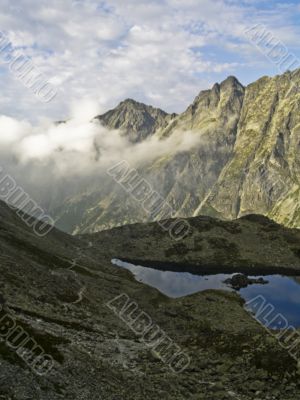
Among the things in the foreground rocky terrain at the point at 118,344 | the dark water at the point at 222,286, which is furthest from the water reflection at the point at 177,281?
the foreground rocky terrain at the point at 118,344

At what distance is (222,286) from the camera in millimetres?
162750

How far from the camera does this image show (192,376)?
6003 centimetres

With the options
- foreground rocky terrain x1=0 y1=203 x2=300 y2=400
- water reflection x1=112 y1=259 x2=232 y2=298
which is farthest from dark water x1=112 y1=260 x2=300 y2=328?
foreground rocky terrain x1=0 y1=203 x2=300 y2=400

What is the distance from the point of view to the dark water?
5394 inches

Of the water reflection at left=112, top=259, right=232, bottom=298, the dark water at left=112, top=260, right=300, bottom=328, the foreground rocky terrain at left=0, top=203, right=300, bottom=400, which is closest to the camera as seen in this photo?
the foreground rocky terrain at left=0, top=203, right=300, bottom=400

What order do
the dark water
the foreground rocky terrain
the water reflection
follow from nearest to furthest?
the foreground rocky terrain < the dark water < the water reflection

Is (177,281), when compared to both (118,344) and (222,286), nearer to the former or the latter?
(222,286)

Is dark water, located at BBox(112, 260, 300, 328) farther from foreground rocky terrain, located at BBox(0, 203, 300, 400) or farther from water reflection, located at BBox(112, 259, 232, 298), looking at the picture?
foreground rocky terrain, located at BBox(0, 203, 300, 400)

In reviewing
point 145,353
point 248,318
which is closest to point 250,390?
point 145,353

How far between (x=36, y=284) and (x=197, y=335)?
31718mm

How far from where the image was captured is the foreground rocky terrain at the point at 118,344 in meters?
47.3

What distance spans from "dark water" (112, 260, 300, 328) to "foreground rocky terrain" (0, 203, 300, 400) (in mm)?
27128

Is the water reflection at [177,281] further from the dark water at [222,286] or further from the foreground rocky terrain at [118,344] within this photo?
the foreground rocky terrain at [118,344]

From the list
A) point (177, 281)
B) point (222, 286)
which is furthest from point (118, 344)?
point (177, 281)
